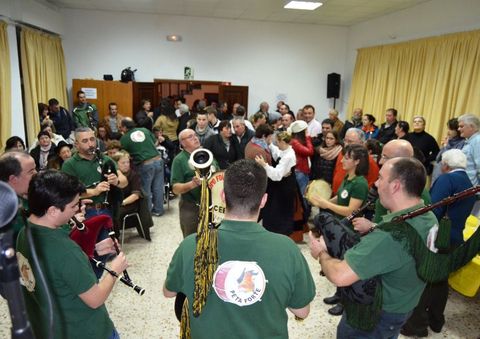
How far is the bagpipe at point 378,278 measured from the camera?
1412 mm

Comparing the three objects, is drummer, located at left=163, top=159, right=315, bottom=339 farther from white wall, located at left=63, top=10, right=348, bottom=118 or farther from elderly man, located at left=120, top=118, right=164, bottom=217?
white wall, located at left=63, top=10, right=348, bottom=118

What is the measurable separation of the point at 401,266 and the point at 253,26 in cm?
814

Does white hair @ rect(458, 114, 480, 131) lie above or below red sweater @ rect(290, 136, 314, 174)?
above

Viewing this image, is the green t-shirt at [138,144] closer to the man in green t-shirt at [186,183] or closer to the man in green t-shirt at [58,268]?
the man in green t-shirt at [186,183]

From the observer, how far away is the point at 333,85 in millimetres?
8922

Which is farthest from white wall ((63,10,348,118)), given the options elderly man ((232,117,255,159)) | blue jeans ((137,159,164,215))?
elderly man ((232,117,255,159))

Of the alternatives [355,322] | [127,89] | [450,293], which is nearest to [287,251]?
[355,322]

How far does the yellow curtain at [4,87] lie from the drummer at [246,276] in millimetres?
5552

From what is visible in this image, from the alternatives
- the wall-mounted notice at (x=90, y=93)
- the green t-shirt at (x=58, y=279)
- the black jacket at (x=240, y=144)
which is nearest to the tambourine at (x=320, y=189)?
the black jacket at (x=240, y=144)

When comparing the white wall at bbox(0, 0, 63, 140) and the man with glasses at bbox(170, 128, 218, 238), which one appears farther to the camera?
the white wall at bbox(0, 0, 63, 140)

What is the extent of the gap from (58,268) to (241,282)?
2.33 feet

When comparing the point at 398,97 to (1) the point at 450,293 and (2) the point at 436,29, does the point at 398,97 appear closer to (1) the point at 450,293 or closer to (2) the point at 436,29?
(2) the point at 436,29

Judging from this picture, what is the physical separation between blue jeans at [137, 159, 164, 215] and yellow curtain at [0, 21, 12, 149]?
2.50 meters

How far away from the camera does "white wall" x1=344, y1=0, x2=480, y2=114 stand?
5.63m
